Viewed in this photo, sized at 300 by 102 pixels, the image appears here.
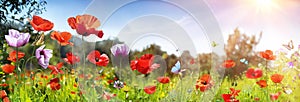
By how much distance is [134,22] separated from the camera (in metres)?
2.38

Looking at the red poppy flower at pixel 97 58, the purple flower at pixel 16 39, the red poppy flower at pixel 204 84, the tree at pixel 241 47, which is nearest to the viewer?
the purple flower at pixel 16 39

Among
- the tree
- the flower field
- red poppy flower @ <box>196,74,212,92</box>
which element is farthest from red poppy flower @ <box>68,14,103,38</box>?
the tree

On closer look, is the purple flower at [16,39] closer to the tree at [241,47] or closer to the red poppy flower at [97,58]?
the red poppy flower at [97,58]

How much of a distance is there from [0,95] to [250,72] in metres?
1.51

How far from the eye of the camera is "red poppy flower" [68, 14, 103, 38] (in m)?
1.69

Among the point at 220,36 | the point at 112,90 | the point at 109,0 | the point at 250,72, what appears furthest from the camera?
the point at 112,90

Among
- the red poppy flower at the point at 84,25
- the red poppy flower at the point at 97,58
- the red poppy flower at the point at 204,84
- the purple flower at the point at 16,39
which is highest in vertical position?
the red poppy flower at the point at 84,25

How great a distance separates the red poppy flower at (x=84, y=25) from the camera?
169 cm

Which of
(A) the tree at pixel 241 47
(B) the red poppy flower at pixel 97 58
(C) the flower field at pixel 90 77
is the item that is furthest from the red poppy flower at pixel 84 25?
(A) the tree at pixel 241 47

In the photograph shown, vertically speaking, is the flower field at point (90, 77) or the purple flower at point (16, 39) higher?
the purple flower at point (16, 39)

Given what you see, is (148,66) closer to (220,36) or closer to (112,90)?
(220,36)

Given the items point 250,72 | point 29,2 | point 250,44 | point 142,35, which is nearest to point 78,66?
point 142,35

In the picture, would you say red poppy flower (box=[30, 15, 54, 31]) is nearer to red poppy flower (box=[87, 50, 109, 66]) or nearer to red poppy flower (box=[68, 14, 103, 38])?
red poppy flower (box=[68, 14, 103, 38])

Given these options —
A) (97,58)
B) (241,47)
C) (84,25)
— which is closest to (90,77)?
(97,58)
